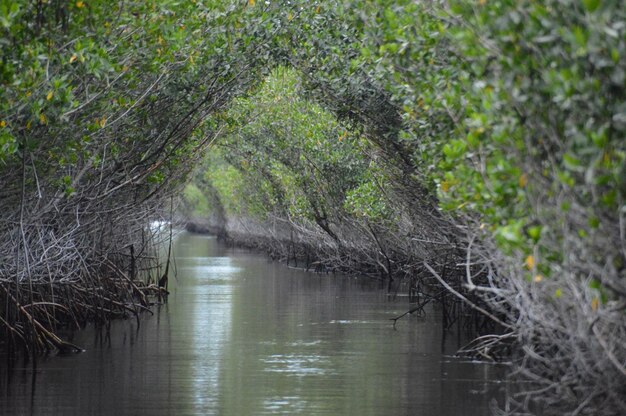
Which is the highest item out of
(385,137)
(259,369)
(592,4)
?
(385,137)

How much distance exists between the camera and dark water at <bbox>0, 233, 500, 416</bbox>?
1166 centimetres

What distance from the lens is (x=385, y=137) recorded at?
58.0 ft

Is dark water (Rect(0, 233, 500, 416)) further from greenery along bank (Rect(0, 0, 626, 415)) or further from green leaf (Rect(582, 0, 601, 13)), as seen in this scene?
green leaf (Rect(582, 0, 601, 13))

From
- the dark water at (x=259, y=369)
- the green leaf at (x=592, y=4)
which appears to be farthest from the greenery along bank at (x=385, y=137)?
the dark water at (x=259, y=369)

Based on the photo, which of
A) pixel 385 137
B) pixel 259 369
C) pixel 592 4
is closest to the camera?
pixel 592 4

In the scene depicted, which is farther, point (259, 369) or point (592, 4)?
→ point (259, 369)

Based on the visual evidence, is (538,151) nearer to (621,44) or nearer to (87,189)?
(621,44)

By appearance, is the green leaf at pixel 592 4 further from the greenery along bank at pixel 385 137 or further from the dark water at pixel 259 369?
the dark water at pixel 259 369

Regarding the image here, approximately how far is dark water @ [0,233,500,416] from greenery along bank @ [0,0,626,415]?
2.41ft

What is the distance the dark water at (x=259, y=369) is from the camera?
11664mm

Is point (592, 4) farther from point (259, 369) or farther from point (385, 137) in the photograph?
point (385, 137)

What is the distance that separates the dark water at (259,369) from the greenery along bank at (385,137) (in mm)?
736

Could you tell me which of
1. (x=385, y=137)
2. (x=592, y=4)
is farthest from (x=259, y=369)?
(x=592, y=4)

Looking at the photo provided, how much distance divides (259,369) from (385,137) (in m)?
5.09
